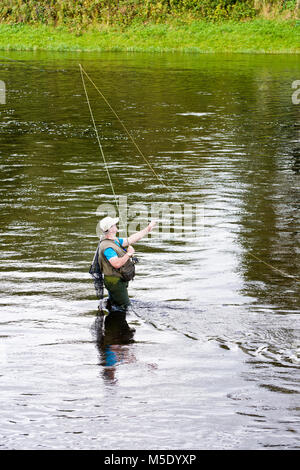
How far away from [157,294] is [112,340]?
1813mm

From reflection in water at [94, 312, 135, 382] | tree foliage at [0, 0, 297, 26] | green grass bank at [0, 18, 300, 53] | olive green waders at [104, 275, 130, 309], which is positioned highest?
tree foliage at [0, 0, 297, 26]

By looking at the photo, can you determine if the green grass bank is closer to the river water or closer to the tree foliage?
the tree foliage

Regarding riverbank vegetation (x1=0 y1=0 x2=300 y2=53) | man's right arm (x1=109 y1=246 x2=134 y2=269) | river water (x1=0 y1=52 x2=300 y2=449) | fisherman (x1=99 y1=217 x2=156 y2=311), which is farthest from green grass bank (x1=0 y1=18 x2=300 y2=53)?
man's right arm (x1=109 y1=246 x2=134 y2=269)

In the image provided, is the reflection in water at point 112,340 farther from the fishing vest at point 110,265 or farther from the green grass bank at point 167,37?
the green grass bank at point 167,37

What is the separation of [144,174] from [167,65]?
28092 mm

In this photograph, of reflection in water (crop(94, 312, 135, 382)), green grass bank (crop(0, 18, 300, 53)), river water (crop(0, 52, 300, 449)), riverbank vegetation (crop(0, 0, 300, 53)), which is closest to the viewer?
river water (crop(0, 52, 300, 449))

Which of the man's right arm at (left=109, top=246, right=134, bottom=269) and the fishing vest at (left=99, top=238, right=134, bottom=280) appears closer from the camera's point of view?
the man's right arm at (left=109, top=246, right=134, bottom=269)

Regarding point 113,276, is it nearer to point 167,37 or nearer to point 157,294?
point 157,294

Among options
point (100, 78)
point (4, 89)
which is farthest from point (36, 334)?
point (100, 78)

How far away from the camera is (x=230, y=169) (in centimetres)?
1986

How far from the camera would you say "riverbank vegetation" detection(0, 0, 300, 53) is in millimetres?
57312

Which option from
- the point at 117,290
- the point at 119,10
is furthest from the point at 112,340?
the point at 119,10

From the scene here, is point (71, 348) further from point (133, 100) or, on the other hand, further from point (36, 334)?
point (133, 100)

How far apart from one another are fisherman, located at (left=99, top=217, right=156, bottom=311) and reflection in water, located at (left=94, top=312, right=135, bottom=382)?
286mm
